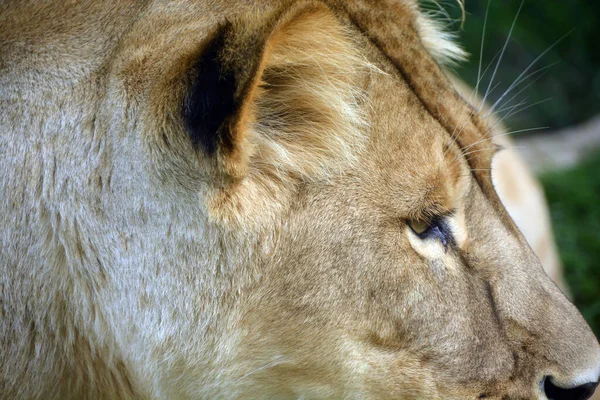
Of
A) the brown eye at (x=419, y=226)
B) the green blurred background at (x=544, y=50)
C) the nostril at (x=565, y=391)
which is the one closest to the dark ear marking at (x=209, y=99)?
the brown eye at (x=419, y=226)

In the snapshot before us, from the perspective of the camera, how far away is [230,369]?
5.51ft

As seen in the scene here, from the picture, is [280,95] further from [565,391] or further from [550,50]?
[550,50]

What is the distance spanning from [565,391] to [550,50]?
490cm

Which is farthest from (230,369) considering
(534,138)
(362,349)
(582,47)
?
(582,47)

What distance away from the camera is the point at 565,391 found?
175 centimetres

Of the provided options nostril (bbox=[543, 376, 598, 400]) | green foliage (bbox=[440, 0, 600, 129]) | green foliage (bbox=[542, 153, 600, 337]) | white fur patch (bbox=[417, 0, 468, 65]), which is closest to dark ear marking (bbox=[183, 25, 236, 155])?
white fur patch (bbox=[417, 0, 468, 65])

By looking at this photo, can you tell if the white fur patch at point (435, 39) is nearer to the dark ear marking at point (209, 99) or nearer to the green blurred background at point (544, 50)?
the dark ear marking at point (209, 99)

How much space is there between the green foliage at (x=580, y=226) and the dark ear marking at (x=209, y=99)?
2710 mm

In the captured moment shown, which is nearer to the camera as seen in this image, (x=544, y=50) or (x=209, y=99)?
(x=209, y=99)

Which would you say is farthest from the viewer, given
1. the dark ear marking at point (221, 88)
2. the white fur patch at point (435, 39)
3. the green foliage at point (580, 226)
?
the green foliage at point (580, 226)

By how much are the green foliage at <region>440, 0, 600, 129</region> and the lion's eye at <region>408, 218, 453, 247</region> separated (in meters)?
4.41

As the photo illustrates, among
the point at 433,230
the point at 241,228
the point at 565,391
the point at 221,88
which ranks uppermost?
the point at 221,88

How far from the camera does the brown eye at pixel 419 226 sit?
5.62ft

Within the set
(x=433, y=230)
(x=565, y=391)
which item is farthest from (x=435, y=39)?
(x=565, y=391)
